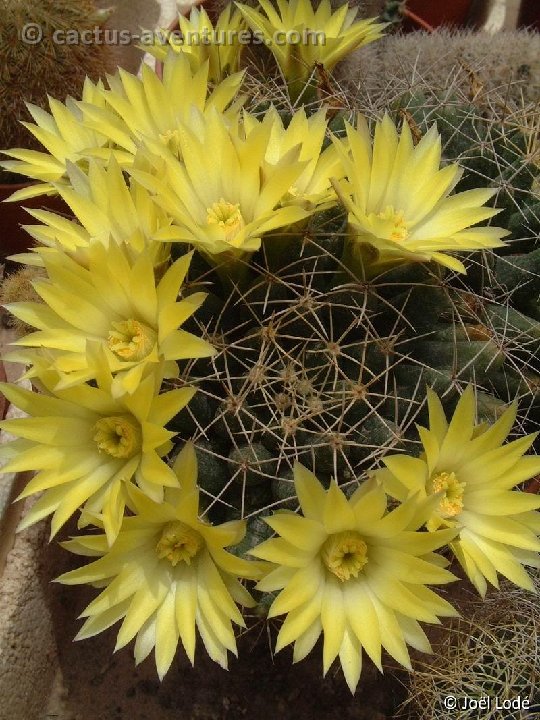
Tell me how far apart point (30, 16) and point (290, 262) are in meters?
0.88

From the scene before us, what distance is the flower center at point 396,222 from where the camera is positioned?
74 centimetres

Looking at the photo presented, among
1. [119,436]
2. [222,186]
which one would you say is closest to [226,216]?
[222,186]

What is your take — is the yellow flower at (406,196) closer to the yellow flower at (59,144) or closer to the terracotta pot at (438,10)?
the yellow flower at (59,144)

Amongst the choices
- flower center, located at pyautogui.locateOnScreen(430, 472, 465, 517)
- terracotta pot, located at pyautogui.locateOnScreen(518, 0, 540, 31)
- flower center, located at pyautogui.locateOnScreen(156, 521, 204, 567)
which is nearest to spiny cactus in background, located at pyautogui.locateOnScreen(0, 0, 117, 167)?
flower center, located at pyautogui.locateOnScreen(156, 521, 204, 567)

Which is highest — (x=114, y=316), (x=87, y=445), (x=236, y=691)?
(x=114, y=316)

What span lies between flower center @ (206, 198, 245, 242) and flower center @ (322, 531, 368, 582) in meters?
0.34

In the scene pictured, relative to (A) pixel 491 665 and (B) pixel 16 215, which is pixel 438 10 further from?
(A) pixel 491 665

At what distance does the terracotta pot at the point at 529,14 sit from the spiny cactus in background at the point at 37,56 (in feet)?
4.47

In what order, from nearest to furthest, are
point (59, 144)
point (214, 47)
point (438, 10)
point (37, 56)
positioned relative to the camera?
point (59, 144)
point (214, 47)
point (37, 56)
point (438, 10)

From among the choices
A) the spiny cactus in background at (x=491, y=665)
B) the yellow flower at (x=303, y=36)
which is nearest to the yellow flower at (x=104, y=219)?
the yellow flower at (x=303, y=36)

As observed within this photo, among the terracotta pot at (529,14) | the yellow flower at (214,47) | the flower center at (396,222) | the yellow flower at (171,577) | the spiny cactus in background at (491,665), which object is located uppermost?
the terracotta pot at (529,14)

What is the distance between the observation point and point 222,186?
2.42 ft

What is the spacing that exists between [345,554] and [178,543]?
172 millimetres

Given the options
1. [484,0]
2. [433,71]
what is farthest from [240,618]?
[484,0]
